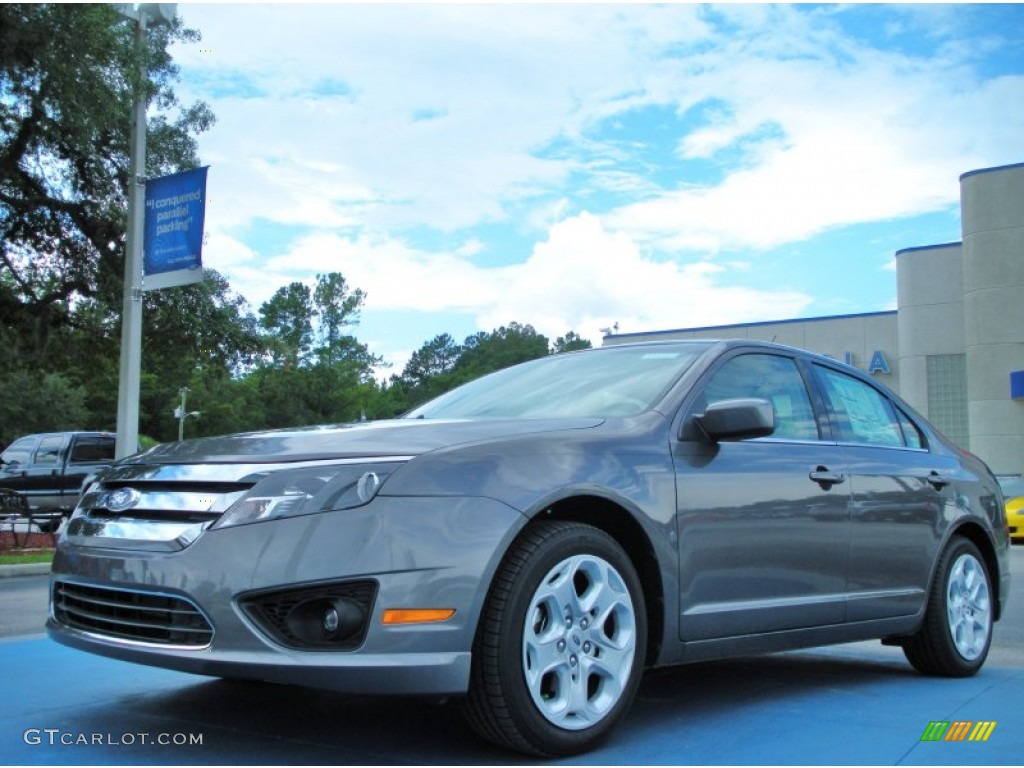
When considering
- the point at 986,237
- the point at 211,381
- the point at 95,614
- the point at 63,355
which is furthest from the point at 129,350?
the point at 986,237

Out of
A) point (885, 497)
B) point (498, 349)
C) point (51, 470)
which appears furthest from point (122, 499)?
point (498, 349)

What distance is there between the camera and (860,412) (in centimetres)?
567

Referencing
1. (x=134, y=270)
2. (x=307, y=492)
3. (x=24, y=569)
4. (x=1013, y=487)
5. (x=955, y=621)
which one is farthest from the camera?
(x=1013, y=487)

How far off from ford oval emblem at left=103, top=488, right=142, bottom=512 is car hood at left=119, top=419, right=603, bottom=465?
0.45 feet

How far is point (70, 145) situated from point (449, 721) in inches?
644

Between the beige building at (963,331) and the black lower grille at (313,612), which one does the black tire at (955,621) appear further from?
the beige building at (963,331)

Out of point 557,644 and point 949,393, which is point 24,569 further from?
point 949,393

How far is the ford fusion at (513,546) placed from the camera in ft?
11.4

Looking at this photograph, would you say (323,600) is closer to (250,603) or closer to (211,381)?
(250,603)

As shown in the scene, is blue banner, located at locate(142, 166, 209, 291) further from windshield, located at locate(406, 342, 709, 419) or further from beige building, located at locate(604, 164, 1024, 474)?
beige building, located at locate(604, 164, 1024, 474)

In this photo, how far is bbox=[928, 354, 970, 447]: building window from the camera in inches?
1547

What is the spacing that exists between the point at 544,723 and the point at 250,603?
995 mm

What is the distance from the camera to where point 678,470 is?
431cm

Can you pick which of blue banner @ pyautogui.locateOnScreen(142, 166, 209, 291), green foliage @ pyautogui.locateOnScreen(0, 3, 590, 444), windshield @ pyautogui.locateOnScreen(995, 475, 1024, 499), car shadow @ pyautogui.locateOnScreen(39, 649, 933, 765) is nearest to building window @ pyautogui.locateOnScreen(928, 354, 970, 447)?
windshield @ pyautogui.locateOnScreen(995, 475, 1024, 499)
